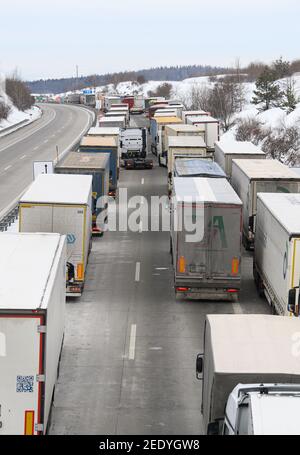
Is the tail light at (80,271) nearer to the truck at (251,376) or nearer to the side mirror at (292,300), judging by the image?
the side mirror at (292,300)

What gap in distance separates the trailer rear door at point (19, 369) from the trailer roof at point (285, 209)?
26.5 feet

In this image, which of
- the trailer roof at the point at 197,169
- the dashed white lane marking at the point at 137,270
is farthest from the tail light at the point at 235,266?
the trailer roof at the point at 197,169

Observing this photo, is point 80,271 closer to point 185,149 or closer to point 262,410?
point 262,410

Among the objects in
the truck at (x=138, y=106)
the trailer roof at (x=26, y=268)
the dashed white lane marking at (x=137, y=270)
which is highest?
the trailer roof at (x=26, y=268)

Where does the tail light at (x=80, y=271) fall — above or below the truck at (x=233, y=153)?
below

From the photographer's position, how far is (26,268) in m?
14.6

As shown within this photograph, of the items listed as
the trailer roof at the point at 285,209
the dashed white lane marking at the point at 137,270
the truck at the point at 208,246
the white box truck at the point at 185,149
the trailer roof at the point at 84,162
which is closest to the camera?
the trailer roof at the point at 285,209

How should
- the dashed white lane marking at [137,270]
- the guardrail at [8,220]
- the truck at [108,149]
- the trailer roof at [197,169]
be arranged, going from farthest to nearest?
the truck at [108,149], the guardrail at [8,220], the trailer roof at [197,169], the dashed white lane marking at [137,270]

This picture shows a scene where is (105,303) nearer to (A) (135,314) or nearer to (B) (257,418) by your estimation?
(A) (135,314)

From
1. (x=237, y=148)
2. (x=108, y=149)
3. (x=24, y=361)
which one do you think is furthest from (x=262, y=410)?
(x=108, y=149)

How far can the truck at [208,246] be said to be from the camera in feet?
70.6

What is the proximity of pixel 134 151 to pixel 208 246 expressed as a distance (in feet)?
109

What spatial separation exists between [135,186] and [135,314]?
1004 inches

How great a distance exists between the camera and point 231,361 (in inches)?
454
